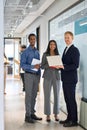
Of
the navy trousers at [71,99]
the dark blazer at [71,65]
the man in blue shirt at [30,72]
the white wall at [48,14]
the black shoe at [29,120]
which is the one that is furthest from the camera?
the white wall at [48,14]

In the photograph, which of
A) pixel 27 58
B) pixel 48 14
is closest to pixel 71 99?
pixel 27 58

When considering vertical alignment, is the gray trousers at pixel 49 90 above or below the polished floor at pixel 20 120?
above

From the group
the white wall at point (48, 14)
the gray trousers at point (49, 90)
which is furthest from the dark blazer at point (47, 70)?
the white wall at point (48, 14)

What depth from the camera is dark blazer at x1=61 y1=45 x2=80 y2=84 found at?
15.6 feet

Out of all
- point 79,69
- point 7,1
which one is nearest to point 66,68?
point 79,69

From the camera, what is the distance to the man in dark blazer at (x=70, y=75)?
4.79 meters

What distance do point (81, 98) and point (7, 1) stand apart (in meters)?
2.97

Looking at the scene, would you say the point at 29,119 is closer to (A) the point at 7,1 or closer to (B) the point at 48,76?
(B) the point at 48,76

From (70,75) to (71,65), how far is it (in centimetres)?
18

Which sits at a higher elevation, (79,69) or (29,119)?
(79,69)

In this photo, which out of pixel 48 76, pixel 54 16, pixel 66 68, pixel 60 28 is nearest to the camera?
pixel 66 68

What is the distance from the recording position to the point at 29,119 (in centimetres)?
531

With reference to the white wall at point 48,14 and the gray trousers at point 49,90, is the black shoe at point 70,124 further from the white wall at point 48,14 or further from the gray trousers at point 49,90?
the white wall at point 48,14

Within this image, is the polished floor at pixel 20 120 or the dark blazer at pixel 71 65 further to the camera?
the polished floor at pixel 20 120
